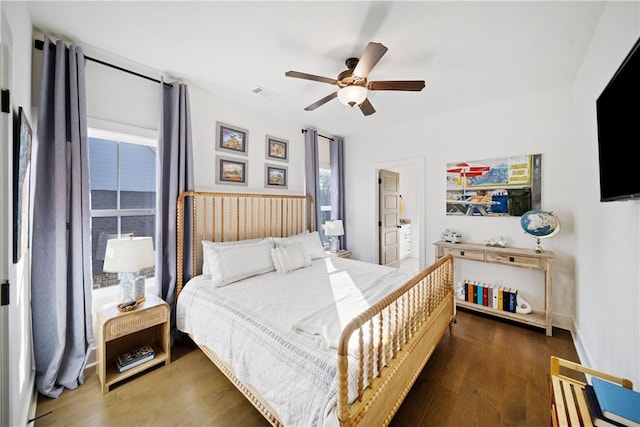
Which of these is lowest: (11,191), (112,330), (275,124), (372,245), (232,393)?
(232,393)

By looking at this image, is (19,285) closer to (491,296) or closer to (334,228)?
(334,228)

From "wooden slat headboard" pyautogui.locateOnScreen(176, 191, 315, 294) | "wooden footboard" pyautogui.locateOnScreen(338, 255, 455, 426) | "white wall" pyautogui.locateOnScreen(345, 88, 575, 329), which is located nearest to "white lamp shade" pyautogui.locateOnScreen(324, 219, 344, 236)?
"wooden slat headboard" pyautogui.locateOnScreen(176, 191, 315, 294)

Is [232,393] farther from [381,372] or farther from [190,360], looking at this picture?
[381,372]

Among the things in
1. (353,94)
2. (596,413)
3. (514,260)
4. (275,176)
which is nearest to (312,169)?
(275,176)

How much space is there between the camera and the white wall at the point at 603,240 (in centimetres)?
132

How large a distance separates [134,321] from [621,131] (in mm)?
3260

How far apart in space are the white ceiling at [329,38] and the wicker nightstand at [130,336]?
85.4 inches

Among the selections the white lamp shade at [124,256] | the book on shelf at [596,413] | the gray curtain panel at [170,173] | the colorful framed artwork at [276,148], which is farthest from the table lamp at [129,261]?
the book on shelf at [596,413]

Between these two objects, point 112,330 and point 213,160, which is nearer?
point 112,330

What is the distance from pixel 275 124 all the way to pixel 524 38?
2.82m

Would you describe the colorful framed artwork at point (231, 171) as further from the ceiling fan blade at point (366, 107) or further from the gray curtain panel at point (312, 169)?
the ceiling fan blade at point (366, 107)

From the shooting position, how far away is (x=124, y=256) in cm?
192

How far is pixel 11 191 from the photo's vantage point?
1222 mm

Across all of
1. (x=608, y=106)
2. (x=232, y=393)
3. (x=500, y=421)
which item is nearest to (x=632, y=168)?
(x=608, y=106)
